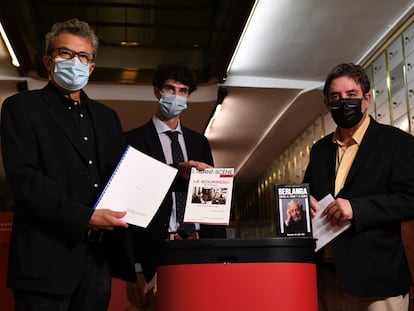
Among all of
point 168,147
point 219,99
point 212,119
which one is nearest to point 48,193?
point 168,147

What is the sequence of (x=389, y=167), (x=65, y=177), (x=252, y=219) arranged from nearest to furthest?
(x=65, y=177), (x=389, y=167), (x=252, y=219)

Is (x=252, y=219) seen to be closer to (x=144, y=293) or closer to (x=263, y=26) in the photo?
(x=263, y=26)

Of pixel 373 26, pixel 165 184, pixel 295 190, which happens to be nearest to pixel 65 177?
pixel 165 184

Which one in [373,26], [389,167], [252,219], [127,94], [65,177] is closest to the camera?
[65,177]

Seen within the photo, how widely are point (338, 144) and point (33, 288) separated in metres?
1.26

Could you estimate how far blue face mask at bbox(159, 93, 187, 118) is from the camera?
2.47 metres

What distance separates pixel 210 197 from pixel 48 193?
0.50m

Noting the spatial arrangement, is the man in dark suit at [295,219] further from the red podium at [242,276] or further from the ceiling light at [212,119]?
the ceiling light at [212,119]

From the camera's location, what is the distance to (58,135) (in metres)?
1.64

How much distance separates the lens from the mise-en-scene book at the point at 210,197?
1.69 meters

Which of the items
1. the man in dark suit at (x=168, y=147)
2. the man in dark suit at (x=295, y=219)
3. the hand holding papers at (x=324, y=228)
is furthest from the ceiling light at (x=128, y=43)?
the man in dark suit at (x=295, y=219)

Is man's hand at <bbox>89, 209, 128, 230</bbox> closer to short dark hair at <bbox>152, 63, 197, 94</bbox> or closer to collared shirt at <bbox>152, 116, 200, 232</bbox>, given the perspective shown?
collared shirt at <bbox>152, 116, 200, 232</bbox>

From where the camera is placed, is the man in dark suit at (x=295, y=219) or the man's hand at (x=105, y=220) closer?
the man's hand at (x=105, y=220)

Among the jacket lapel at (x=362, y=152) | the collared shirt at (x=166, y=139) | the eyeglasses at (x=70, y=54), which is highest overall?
the eyeglasses at (x=70, y=54)
